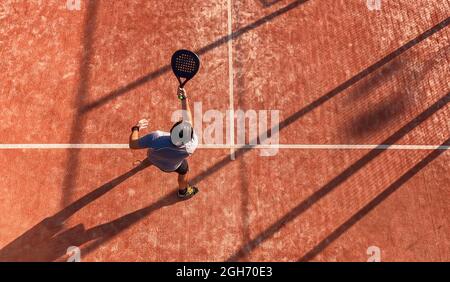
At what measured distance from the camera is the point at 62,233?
5680 mm

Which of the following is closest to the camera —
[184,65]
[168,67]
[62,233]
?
[184,65]

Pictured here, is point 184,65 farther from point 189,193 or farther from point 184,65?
point 189,193

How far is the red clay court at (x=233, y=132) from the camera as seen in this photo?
5793mm

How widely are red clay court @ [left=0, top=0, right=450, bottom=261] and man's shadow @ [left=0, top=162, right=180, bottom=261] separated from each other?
0.02m

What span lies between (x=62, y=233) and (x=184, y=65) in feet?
10.6

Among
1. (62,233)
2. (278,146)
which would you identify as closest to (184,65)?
(278,146)

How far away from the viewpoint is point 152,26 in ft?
23.6

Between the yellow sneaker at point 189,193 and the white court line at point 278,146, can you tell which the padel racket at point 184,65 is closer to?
the white court line at point 278,146

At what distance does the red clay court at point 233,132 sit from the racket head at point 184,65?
4.43ft

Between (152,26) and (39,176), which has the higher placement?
(152,26)

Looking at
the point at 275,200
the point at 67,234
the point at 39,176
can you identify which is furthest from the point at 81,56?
the point at 275,200

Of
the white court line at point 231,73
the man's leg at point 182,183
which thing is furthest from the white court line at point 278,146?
the man's leg at point 182,183
